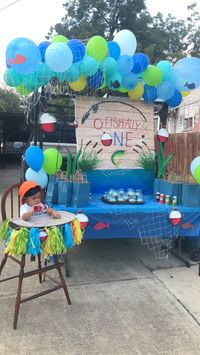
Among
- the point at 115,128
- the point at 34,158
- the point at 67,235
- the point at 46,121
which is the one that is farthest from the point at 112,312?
the point at 115,128

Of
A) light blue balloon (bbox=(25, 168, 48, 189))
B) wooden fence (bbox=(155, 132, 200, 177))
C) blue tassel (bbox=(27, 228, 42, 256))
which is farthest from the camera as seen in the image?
wooden fence (bbox=(155, 132, 200, 177))

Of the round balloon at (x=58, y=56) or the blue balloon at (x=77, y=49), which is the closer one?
the round balloon at (x=58, y=56)

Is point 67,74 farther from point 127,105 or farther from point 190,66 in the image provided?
point 190,66

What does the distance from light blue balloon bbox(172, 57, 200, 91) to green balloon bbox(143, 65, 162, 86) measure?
10.6 inches

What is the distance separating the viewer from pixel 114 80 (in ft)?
12.6

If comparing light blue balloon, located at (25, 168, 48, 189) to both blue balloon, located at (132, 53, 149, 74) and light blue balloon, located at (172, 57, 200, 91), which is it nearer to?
blue balloon, located at (132, 53, 149, 74)

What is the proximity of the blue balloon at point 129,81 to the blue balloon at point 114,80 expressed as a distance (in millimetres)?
81

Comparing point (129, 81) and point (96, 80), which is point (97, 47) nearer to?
point (96, 80)

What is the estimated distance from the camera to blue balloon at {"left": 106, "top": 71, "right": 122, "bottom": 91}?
3779mm

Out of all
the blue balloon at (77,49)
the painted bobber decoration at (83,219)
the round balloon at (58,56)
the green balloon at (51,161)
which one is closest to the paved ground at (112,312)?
the painted bobber decoration at (83,219)

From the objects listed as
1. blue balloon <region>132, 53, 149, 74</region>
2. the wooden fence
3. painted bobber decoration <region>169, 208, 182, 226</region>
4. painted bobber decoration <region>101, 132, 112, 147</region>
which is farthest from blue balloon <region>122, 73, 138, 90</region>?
painted bobber decoration <region>169, 208, 182, 226</region>

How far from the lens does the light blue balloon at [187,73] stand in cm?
399

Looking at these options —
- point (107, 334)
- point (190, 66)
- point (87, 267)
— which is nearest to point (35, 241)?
point (107, 334)

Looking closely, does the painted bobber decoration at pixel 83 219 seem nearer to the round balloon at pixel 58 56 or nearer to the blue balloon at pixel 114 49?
the round balloon at pixel 58 56
